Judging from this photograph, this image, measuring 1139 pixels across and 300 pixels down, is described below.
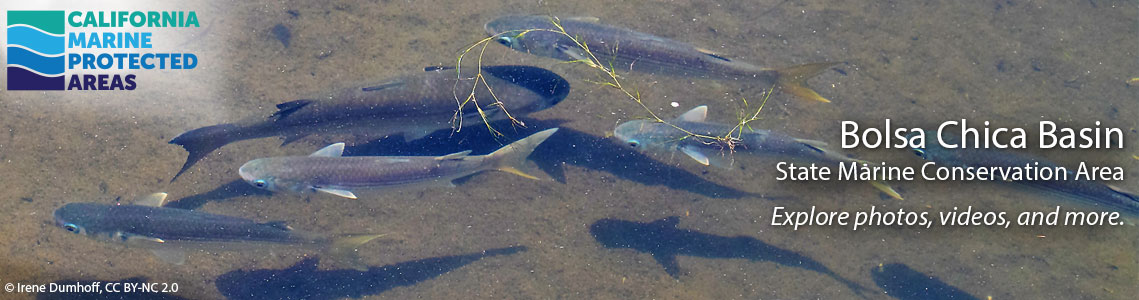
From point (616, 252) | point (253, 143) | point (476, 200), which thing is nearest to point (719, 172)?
point (616, 252)

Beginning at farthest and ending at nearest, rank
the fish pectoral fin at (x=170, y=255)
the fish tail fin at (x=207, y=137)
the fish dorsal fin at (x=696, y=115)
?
1. the fish dorsal fin at (x=696, y=115)
2. the fish pectoral fin at (x=170, y=255)
3. the fish tail fin at (x=207, y=137)

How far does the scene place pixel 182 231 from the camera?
479 cm

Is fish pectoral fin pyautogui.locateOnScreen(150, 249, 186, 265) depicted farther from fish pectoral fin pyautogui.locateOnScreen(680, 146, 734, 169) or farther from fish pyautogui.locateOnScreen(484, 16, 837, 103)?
fish pectoral fin pyautogui.locateOnScreen(680, 146, 734, 169)

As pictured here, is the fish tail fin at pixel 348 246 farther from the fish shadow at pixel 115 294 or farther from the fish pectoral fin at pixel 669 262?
the fish pectoral fin at pixel 669 262

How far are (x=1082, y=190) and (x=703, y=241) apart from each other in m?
2.95

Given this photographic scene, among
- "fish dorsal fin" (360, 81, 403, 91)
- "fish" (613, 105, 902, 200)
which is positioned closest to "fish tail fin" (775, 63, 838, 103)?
"fish" (613, 105, 902, 200)

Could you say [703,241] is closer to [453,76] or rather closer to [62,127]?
[453,76]

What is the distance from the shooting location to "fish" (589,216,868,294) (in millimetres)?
5406

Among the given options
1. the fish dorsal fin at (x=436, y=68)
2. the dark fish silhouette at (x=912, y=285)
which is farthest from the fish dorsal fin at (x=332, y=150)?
the dark fish silhouette at (x=912, y=285)

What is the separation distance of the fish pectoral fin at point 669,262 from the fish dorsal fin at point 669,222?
261 millimetres

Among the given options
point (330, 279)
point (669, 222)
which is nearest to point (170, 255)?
point (330, 279)

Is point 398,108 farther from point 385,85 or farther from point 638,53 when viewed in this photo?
point 638,53

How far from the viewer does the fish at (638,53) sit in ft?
16.3

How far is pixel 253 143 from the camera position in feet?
17.6
